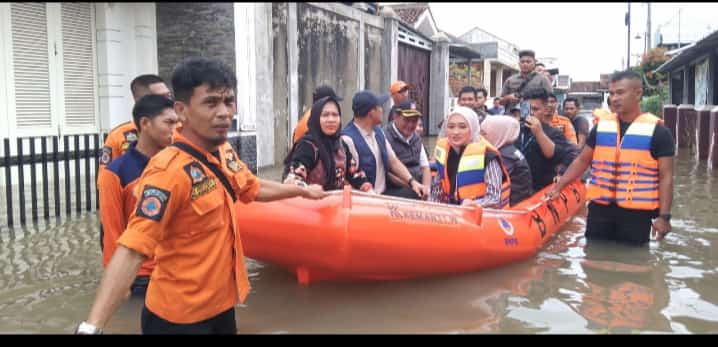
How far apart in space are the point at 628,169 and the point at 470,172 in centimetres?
130

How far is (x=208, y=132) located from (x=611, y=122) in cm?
371

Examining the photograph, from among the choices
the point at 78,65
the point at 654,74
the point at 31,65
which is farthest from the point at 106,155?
the point at 654,74

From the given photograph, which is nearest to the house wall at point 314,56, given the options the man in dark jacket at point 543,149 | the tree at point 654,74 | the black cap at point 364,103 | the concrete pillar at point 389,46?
the concrete pillar at point 389,46

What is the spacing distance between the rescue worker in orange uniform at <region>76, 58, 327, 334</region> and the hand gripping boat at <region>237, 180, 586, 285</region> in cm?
128

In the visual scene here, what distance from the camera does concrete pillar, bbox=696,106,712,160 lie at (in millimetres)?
11391

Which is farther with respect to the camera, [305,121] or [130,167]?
[305,121]

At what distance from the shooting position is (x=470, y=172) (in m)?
4.43

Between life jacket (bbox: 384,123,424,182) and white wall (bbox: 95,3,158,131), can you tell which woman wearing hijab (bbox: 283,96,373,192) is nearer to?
life jacket (bbox: 384,123,424,182)

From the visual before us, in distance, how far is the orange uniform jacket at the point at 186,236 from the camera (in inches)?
76.2

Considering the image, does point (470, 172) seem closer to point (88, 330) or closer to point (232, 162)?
point (232, 162)

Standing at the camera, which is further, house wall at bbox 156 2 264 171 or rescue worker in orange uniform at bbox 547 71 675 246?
house wall at bbox 156 2 264 171

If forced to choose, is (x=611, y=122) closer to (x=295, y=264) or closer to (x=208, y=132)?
(x=295, y=264)

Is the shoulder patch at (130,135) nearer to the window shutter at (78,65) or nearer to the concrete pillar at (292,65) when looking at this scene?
the window shutter at (78,65)

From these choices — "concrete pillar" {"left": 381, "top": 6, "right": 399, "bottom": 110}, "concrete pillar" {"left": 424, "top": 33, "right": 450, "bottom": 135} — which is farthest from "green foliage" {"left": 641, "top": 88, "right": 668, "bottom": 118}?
"concrete pillar" {"left": 381, "top": 6, "right": 399, "bottom": 110}
